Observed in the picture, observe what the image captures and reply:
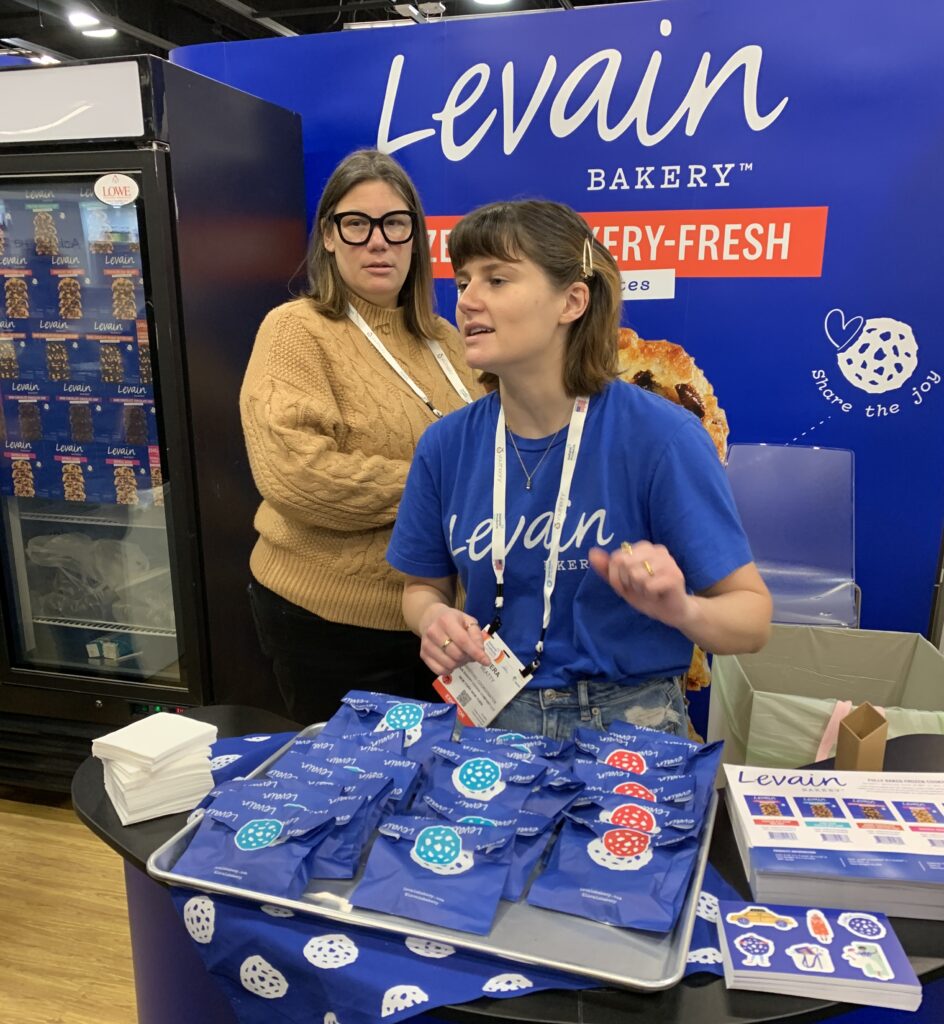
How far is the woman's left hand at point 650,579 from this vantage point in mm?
1224

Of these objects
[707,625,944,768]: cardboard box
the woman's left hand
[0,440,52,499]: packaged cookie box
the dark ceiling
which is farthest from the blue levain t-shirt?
the dark ceiling

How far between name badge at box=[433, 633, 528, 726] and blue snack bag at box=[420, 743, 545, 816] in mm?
197

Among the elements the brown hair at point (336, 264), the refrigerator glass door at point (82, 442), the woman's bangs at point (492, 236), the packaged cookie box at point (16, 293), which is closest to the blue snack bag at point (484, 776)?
the woman's bangs at point (492, 236)

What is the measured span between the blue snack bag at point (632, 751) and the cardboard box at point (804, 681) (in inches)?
45.4

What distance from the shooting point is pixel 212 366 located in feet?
9.51

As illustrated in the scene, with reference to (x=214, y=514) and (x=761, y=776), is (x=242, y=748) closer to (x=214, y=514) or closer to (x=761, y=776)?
(x=761, y=776)

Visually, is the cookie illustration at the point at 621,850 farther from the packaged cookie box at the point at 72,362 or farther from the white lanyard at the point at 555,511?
the packaged cookie box at the point at 72,362

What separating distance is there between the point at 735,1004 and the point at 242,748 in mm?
898

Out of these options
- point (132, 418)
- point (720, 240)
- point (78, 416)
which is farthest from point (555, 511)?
point (78, 416)

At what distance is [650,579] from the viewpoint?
122 centimetres

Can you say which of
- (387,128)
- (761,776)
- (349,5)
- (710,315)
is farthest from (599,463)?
(349,5)

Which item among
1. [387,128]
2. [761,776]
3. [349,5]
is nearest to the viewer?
[761,776]

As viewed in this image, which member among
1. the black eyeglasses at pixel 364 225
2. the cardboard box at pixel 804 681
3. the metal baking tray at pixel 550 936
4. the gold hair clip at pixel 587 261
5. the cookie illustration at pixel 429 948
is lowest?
the cardboard box at pixel 804 681

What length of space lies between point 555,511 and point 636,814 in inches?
21.6
